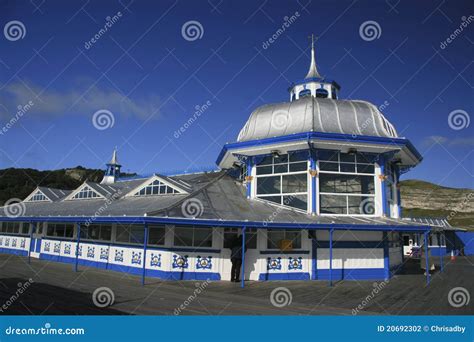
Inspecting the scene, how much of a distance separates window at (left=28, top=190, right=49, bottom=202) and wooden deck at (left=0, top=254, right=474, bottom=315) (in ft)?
41.6

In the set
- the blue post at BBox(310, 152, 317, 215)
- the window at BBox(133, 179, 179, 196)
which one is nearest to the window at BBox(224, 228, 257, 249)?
the blue post at BBox(310, 152, 317, 215)

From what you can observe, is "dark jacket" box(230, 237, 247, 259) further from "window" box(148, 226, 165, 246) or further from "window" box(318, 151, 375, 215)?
"window" box(318, 151, 375, 215)

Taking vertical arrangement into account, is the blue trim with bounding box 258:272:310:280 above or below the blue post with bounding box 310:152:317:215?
Result: below

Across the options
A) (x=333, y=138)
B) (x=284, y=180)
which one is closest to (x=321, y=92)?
(x=333, y=138)

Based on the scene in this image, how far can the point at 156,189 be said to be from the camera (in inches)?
670

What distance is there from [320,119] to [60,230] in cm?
1474

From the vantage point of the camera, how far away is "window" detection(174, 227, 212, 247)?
45.0ft

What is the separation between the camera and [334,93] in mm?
20891

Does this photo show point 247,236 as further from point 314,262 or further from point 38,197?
point 38,197

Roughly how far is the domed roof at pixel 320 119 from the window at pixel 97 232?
25.3ft

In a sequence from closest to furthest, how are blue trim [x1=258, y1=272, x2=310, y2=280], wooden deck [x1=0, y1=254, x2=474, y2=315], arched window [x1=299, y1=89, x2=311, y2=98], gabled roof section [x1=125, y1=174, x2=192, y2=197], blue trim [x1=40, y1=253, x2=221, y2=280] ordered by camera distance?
wooden deck [x1=0, y1=254, x2=474, y2=315] < blue trim [x1=40, y1=253, x2=221, y2=280] < blue trim [x1=258, y1=272, x2=310, y2=280] < gabled roof section [x1=125, y1=174, x2=192, y2=197] < arched window [x1=299, y1=89, x2=311, y2=98]

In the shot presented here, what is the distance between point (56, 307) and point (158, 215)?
453 cm

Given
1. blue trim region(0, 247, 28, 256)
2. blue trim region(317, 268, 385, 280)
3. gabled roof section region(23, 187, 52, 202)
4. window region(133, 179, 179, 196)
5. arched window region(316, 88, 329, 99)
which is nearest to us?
blue trim region(317, 268, 385, 280)

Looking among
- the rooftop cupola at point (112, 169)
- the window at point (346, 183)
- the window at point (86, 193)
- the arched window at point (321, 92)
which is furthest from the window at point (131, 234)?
→ the rooftop cupola at point (112, 169)
